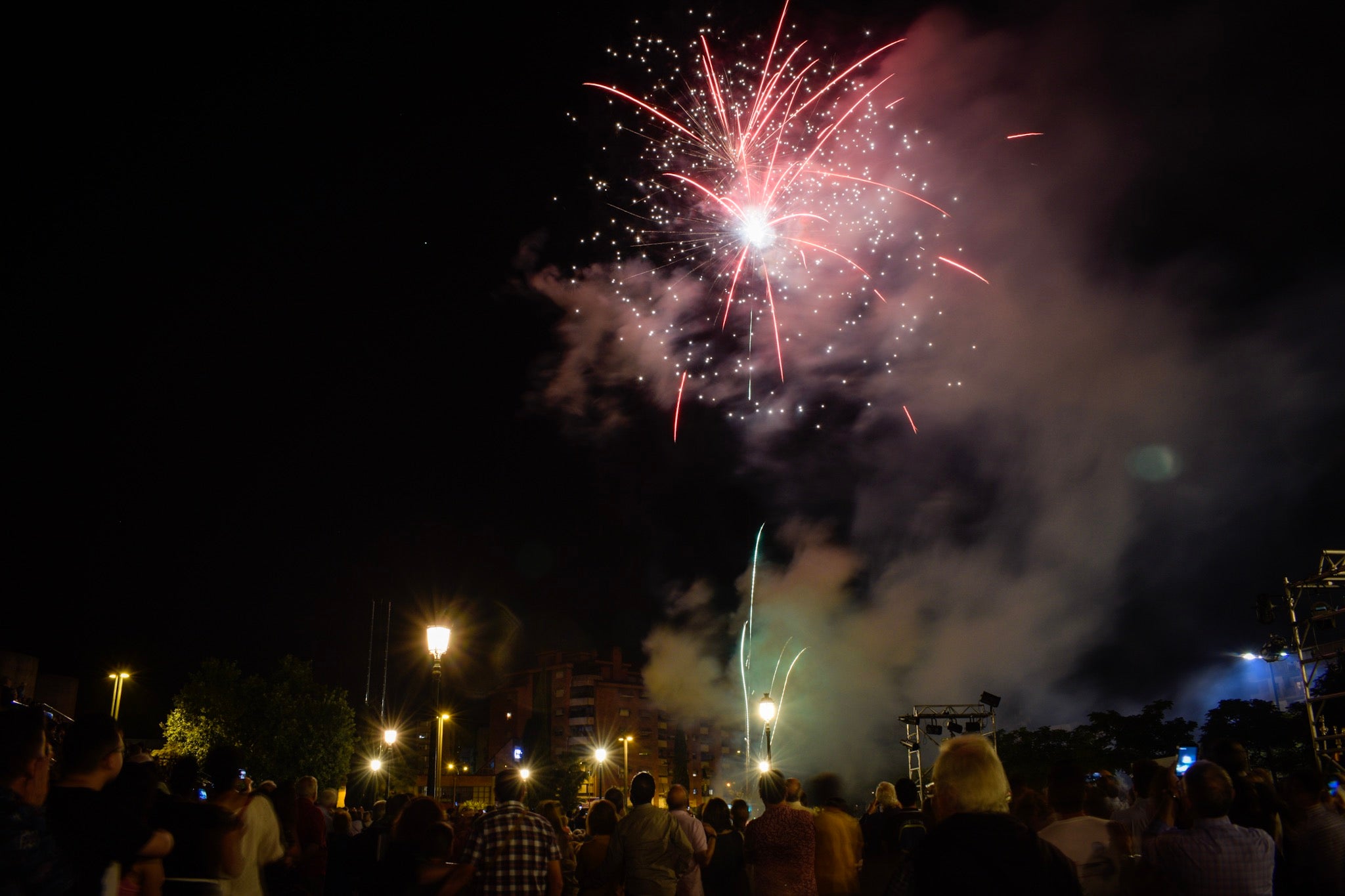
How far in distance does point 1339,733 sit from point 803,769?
42.8 meters

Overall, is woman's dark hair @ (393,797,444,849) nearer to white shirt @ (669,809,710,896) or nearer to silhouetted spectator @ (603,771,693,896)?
silhouetted spectator @ (603,771,693,896)

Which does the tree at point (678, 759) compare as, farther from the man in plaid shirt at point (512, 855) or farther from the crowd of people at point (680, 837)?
the man in plaid shirt at point (512, 855)

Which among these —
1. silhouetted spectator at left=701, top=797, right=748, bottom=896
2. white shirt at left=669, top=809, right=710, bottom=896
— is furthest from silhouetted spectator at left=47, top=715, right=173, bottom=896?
silhouetted spectator at left=701, top=797, right=748, bottom=896

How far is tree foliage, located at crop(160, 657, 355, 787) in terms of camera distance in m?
43.6

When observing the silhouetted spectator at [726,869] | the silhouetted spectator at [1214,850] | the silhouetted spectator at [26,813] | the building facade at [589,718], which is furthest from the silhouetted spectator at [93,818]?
the building facade at [589,718]

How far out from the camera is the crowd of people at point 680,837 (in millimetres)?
3062

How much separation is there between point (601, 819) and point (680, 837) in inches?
31.1

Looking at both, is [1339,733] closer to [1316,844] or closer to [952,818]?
[1316,844]

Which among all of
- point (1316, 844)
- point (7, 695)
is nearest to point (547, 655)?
point (7, 695)

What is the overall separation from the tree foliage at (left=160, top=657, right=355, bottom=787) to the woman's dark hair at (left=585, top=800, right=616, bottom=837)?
4245 centimetres

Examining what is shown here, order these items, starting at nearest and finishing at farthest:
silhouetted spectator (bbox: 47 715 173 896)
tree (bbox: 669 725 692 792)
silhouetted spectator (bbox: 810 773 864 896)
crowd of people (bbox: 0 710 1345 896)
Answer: crowd of people (bbox: 0 710 1345 896) → silhouetted spectator (bbox: 47 715 173 896) → silhouetted spectator (bbox: 810 773 864 896) → tree (bbox: 669 725 692 792)

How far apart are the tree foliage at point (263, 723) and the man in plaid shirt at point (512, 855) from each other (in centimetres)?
4394

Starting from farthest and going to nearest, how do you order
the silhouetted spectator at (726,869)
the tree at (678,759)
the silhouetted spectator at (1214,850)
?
the tree at (678,759) < the silhouetted spectator at (726,869) < the silhouetted spectator at (1214,850)

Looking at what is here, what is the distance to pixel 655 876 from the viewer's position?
22.4ft
